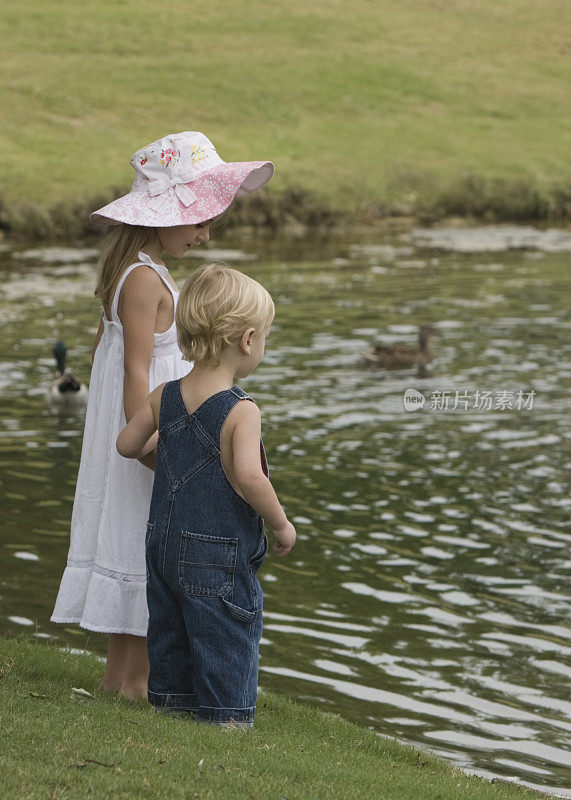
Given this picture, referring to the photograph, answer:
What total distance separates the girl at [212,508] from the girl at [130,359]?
18.5 inches

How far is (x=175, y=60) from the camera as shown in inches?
1981

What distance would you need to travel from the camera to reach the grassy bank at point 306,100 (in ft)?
132

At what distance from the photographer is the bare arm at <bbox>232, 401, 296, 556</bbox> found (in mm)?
5840

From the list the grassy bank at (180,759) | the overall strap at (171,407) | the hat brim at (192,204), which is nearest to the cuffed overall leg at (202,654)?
the grassy bank at (180,759)

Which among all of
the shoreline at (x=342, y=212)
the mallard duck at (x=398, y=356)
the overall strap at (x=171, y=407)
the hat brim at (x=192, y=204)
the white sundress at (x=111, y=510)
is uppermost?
the hat brim at (x=192, y=204)

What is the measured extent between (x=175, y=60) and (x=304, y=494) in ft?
131

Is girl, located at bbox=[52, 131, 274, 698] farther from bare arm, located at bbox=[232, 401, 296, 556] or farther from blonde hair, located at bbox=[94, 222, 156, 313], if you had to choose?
bare arm, located at bbox=[232, 401, 296, 556]

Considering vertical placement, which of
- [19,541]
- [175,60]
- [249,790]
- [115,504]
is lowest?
[19,541]

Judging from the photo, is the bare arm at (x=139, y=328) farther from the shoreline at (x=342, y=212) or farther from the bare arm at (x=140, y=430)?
the shoreline at (x=342, y=212)

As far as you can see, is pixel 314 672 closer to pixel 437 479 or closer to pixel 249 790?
pixel 249 790

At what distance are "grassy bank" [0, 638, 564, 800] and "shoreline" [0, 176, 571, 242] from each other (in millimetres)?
26877

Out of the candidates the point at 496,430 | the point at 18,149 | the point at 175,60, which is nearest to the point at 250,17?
the point at 175,60

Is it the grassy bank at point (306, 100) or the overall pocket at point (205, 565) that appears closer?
the overall pocket at point (205, 565)

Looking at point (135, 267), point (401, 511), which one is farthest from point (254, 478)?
point (401, 511)
